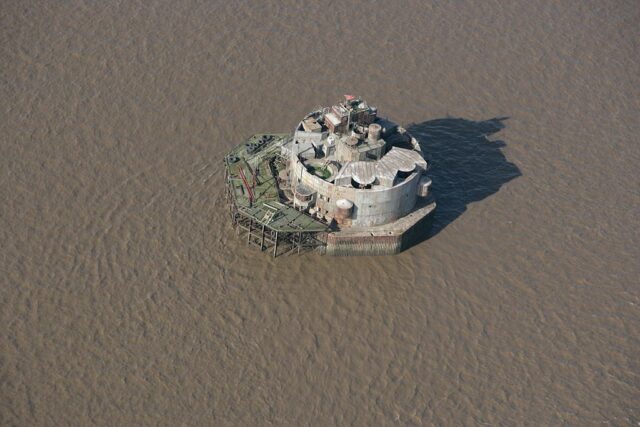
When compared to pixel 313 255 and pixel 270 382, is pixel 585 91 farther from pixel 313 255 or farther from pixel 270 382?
pixel 270 382

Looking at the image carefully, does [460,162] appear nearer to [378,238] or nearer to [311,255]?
[378,238]

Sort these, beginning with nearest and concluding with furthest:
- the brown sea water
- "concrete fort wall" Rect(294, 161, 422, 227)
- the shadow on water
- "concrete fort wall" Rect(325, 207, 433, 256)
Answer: the brown sea water < "concrete fort wall" Rect(294, 161, 422, 227) < "concrete fort wall" Rect(325, 207, 433, 256) < the shadow on water

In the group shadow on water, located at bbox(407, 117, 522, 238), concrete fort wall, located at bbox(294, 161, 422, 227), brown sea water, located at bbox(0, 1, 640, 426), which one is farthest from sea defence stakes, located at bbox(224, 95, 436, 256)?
shadow on water, located at bbox(407, 117, 522, 238)

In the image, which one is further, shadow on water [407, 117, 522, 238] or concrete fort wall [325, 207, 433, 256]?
shadow on water [407, 117, 522, 238]

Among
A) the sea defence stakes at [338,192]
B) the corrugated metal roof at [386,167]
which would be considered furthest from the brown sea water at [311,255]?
the corrugated metal roof at [386,167]

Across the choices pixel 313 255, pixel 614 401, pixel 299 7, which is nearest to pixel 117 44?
pixel 299 7

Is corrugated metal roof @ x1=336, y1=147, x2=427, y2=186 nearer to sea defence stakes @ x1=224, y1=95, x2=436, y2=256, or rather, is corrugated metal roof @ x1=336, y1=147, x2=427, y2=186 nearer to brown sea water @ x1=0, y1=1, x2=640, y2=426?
sea defence stakes @ x1=224, y1=95, x2=436, y2=256
